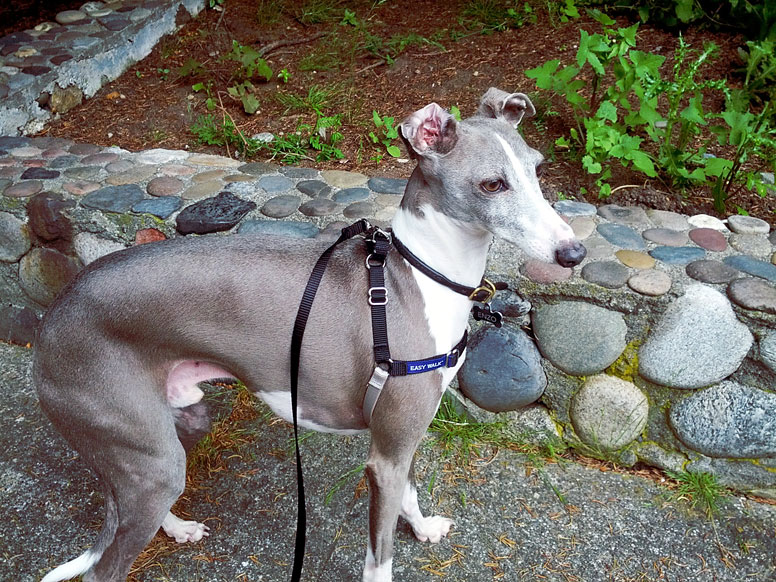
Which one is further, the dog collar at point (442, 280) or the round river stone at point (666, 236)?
the round river stone at point (666, 236)

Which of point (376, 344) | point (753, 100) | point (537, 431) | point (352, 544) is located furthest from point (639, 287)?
point (753, 100)

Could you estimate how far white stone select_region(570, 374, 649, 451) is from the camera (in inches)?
120

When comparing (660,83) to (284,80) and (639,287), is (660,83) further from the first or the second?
(284,80)

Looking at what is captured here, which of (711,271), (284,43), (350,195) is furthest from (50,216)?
(711,271)

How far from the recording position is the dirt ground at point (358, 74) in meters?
4.25

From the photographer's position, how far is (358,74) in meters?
5.04

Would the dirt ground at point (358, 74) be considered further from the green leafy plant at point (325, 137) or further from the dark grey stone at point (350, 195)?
the dark grey stone at point (350, 195)

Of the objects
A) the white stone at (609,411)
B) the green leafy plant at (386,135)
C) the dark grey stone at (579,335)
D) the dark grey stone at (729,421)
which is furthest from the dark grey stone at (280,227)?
the dark grey stone at (729,421)

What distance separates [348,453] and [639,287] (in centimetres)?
144

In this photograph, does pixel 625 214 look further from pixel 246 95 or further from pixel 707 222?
pixel 246 95

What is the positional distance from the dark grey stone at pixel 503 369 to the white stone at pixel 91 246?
1.79 m

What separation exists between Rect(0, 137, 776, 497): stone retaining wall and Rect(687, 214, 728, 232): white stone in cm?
2

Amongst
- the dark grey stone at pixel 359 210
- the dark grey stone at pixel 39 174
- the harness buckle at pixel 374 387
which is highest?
the harness buckle at pixel 374 387

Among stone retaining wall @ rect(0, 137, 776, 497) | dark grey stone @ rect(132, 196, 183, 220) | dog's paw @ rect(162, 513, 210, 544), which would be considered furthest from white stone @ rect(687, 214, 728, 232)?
dog's paw @ rect(162, 513, 210, 544)
